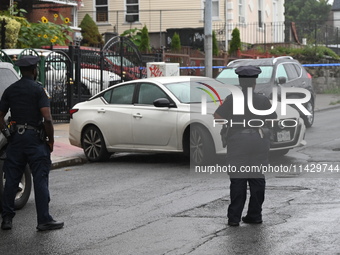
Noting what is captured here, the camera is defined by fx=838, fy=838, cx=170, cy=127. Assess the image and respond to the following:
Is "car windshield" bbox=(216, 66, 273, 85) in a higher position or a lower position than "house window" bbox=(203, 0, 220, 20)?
lower

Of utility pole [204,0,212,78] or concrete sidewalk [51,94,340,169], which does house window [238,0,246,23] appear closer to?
utility pole [204,0,212,78]

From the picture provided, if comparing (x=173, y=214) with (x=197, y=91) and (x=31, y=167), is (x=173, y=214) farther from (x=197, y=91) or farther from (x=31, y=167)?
(x=197, y=91)

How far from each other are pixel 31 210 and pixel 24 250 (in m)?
2.48

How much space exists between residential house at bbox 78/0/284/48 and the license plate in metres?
29.4

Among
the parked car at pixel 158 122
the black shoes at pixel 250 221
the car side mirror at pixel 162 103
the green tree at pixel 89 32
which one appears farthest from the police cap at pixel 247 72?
the green tree at pixel 89 32

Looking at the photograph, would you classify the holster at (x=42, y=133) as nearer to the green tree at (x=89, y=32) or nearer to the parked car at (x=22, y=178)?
the parked car at (x=22, y=178)

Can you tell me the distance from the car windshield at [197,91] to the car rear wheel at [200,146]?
857 mm

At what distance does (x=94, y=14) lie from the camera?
47.4 metres

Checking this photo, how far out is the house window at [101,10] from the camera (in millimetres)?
47562

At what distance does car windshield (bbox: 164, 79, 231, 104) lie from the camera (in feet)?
48.1

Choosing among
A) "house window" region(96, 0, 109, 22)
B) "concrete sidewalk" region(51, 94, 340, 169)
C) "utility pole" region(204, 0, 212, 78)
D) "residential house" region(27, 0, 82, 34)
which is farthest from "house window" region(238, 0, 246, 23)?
"concrete sidewalk" region(51, 94, 340, 169)

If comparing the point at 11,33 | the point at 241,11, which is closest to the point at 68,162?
the point at 11,33

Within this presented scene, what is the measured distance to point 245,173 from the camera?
8680 mm

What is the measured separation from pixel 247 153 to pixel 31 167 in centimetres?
229
